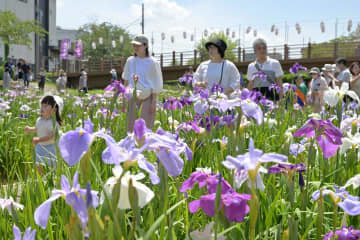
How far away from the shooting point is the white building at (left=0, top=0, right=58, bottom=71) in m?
30.2

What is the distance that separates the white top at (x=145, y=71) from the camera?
4.11 metres

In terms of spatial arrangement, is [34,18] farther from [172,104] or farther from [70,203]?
[70,203]

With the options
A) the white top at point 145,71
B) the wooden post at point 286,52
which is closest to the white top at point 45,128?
the white top at point 145,71

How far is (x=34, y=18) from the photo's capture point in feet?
114

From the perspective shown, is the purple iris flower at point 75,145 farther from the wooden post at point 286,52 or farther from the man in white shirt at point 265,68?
the wooden post at point 286,52

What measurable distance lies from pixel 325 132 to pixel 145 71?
3.09 m

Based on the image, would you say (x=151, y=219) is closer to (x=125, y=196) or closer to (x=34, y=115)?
(x=125, y=196)

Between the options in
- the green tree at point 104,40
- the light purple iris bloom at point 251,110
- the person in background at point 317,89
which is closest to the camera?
the light purple iris bloom at point 251,110

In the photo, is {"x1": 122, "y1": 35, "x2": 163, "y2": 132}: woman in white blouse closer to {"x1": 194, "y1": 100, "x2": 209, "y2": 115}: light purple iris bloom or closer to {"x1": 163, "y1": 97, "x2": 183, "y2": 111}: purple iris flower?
{"x1": 163, "y1": 97, "x2": 183, "y2": 111}: purple iris flower

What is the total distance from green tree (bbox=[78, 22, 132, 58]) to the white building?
41.4 feet

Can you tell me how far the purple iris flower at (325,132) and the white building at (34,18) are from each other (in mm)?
29327

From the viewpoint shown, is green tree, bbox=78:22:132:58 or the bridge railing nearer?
the bridge railing

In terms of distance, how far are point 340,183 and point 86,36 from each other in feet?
188

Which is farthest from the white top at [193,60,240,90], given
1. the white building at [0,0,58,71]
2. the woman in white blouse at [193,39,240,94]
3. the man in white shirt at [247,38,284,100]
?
the white building at [0,0,58,71]
